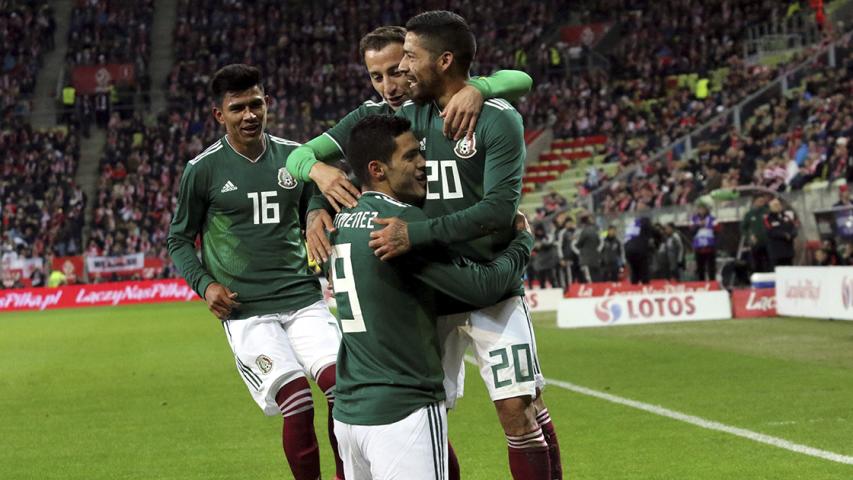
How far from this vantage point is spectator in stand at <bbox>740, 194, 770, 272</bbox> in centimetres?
2155

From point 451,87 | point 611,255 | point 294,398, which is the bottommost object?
point 611,255

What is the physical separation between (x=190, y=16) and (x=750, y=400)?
44155 millimetres

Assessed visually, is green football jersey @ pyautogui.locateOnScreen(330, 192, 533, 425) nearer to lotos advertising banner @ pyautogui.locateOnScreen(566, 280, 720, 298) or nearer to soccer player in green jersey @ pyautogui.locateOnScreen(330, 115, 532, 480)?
soccer player in green jersey @ pyautogui.locateOnScreen(330, 115, 532, 480)

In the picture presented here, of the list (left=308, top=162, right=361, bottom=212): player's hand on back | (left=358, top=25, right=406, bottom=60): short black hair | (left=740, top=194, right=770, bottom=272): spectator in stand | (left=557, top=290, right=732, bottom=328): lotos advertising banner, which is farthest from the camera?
(left=740, top=194, right=770, bottom=272): spectator in stand

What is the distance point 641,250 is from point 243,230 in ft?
60.1

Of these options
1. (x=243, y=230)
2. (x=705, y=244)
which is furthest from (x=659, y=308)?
(x=243, y=230)

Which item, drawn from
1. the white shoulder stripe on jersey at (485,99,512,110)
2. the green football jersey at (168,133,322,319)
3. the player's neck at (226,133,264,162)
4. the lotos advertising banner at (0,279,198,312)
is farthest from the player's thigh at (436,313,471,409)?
the lotos advertising banner at (0,279,198,312)

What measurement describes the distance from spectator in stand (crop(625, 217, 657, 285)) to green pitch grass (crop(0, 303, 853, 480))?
17.5ft

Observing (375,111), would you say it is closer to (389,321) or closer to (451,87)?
(451,87)

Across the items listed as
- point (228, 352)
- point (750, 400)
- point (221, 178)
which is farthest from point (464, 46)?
point (228, 352)

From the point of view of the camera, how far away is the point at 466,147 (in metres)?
5.21

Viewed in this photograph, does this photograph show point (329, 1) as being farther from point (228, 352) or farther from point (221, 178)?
point (221, 178)

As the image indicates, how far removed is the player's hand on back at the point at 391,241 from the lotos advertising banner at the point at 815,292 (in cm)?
1435

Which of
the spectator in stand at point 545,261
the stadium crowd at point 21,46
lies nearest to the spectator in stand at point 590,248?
the spectator in stand at point 545,261
